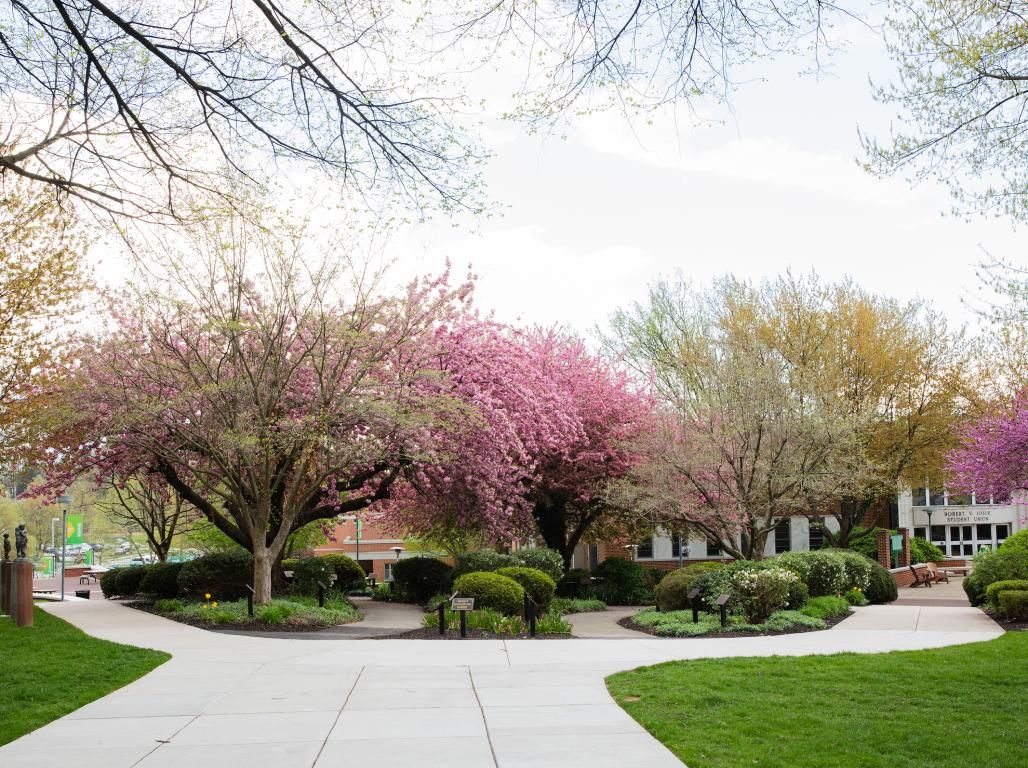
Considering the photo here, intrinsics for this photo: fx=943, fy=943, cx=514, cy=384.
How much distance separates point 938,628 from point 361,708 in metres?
11.4

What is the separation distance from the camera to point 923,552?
4297 centimetres

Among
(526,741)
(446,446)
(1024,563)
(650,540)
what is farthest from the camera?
(650,540)

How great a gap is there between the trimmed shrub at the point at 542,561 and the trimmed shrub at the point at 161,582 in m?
8.60

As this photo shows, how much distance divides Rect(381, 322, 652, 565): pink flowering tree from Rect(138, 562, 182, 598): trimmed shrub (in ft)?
20.5

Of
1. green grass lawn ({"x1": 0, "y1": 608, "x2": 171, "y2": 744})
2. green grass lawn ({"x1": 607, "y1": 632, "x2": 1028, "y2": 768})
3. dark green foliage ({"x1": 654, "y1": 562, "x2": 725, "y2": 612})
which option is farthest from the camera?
dark green foliage ({"x1": 654, "y1": 562, "x2": 725, "y2": 612})

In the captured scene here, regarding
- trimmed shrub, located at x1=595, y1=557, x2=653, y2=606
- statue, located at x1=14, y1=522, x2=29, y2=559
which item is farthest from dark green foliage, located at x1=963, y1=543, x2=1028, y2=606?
statue, located at x1=14, y1=522, x2=29, y2=559

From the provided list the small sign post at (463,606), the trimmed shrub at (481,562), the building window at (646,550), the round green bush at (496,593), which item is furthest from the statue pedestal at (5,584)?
the building window at (646,550)

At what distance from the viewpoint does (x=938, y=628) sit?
644 inches

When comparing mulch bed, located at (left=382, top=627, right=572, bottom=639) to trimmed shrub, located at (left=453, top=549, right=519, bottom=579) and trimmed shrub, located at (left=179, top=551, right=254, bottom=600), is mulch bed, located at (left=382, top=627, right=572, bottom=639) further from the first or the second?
trimmed shrub, located at (left=179, top=551, right=254, bottom=600)

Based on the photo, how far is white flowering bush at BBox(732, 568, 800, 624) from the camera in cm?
1714

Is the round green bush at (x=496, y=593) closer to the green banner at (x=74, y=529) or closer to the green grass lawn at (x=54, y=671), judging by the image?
the green grass lawn at (x=54, y=671)

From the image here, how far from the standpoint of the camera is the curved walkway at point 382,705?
7461mm

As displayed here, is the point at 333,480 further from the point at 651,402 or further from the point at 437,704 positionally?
the point at 437,704

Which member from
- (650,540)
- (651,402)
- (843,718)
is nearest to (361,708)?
(843,718)
